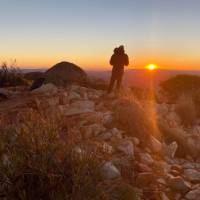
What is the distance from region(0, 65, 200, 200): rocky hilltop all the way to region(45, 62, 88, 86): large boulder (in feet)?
15.8

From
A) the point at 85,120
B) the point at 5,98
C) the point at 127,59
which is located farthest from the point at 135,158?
the point at 5,98

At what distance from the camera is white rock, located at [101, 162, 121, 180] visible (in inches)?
290

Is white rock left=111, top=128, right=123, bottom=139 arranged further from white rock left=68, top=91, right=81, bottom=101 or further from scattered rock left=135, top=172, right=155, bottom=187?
white rock left=68, top=91, right=81, bottom=101

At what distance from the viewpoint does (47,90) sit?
17578mm

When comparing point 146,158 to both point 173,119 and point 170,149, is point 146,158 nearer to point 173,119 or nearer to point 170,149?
point 170,149

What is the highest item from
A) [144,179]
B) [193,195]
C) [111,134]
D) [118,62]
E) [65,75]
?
[118,62]

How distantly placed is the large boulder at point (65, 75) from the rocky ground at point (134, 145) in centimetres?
476

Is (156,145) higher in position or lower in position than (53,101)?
lower

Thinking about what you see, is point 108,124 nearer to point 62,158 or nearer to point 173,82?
point 62,158

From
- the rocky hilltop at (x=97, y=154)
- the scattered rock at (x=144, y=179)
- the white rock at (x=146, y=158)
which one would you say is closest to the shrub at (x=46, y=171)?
the rocky hilltop at (x=97, y=154)

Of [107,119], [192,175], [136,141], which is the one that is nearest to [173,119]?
[107,119]

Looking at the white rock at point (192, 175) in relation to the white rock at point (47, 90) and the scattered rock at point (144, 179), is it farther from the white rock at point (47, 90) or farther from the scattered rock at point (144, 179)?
the white rock at point (47, 90)

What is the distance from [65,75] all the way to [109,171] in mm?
12861

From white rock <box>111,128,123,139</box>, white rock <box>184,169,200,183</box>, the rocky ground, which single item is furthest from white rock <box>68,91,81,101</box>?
white rock <box>184,169,200,183</box>
